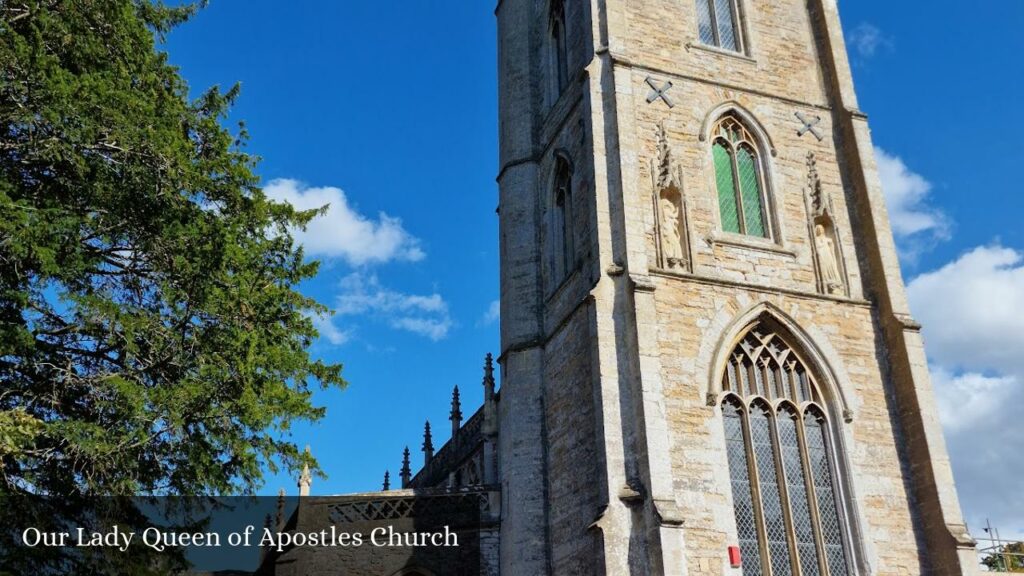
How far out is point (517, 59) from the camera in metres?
21.7

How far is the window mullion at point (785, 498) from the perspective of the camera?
14.4 metres

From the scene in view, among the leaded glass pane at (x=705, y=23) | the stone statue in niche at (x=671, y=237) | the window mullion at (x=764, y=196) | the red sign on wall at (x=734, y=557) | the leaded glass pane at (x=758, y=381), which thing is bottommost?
the red sign on wall at (x=734, y=557)

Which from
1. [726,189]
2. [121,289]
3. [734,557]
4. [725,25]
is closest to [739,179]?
[726,189]

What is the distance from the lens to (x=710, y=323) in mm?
15516

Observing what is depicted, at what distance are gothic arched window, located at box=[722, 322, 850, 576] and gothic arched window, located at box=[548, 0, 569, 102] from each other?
7.19 meters

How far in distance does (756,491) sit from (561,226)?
259 inches

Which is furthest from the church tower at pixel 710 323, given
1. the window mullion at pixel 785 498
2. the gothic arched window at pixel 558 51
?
the gothic arched window at pixel 558 51

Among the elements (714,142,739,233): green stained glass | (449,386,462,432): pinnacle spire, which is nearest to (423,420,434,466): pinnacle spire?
(449,386,462,432): pinnacle spire

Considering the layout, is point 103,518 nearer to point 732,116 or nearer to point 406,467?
point 732,116

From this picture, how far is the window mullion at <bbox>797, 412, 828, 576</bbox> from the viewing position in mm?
14500

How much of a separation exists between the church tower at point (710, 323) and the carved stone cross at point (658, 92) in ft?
0.15

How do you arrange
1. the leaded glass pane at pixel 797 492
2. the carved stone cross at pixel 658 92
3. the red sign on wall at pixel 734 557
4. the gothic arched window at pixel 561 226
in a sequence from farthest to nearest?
the gothic arched window at pixel 561 226 → the carved stone cross at pixel 658 92 → the leaded glass pane at pixel 797 492 → the red sign on wall at pixel 734 557

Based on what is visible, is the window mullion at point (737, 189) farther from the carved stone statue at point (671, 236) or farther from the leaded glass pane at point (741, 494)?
the leaded glass pane at point (741, 494)

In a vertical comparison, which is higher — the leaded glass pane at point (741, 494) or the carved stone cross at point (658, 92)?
the carved stone cross at point (658, 92)
